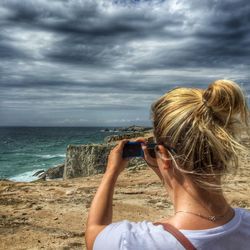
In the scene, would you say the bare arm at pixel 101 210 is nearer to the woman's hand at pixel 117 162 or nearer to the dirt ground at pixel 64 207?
the woman's hand at pixel 117 162

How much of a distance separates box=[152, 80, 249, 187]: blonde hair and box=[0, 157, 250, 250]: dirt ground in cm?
321

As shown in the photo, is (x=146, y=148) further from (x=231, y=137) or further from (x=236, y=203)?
(x=236, y=203)

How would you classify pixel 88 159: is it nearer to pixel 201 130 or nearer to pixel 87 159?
pixel 87 159

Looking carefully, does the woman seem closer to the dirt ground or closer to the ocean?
the dirt ground

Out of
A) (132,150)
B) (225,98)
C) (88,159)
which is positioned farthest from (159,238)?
(88,159)

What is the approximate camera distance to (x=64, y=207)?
25.8 feet

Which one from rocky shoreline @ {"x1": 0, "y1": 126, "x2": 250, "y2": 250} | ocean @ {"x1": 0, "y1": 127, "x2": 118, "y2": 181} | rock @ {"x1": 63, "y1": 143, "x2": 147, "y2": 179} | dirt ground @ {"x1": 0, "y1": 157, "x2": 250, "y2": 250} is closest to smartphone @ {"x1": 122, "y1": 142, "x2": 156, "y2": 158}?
dirt ground @ {"x1": 0, "y1": 157, "x2": 250, "y2": 250}

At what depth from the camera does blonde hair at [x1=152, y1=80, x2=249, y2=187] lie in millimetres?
1729

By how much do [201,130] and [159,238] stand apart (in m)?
0.45

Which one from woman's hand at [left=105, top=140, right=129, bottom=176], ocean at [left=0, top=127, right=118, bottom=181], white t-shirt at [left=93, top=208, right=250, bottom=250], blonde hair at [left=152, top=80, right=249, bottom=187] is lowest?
ocean at [left=0, top=127, right=118, bottom=181]

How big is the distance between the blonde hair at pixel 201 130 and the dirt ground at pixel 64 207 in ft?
10.5

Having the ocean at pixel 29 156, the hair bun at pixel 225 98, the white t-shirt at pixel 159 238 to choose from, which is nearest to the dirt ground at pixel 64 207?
the hair bun at pixel 225 98

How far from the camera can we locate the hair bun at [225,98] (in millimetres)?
1808

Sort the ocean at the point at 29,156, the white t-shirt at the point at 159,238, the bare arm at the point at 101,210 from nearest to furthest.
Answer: the white t-shirt at the point at 159,238 → the bare arm at the point at 101,210 → the ocean at the point at 29,156
